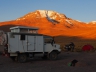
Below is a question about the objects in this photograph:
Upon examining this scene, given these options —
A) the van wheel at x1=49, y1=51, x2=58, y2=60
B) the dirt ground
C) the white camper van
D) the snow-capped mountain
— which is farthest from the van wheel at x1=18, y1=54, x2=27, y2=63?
the snow-capped mountain

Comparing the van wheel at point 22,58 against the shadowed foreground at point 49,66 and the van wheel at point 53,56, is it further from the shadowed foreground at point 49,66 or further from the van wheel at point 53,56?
the van wheel at point 53,56

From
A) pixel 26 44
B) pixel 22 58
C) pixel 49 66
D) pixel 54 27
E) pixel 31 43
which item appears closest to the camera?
pixel 49 66

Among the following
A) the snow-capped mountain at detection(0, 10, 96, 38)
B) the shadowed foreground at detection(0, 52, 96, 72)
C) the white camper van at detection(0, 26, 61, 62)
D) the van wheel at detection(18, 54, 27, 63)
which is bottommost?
the shadowed foreground at detection(0, 52, 96, 72)

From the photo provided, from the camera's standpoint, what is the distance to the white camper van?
19303mm

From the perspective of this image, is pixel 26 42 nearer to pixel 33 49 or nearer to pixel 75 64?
pixel 33 49

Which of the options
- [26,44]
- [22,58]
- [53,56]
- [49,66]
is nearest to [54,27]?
[53,56]

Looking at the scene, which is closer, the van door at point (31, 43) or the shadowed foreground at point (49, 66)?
the shadowed foreground at point (49, 66)

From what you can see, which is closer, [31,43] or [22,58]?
[31,43]

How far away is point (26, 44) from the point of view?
65.1 feet

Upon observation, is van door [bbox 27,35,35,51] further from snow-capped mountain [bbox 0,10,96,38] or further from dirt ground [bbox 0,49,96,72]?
snow-capped mountain [bbox 0,10,96,38]

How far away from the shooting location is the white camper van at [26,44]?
1930 centimetres

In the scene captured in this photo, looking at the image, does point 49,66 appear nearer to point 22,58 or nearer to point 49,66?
point 49,66

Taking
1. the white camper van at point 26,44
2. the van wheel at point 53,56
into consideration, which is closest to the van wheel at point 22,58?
the white camper van at point 26,44

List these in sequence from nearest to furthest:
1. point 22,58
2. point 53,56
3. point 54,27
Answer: point 22,58 → point 53,56 → point 54,27
